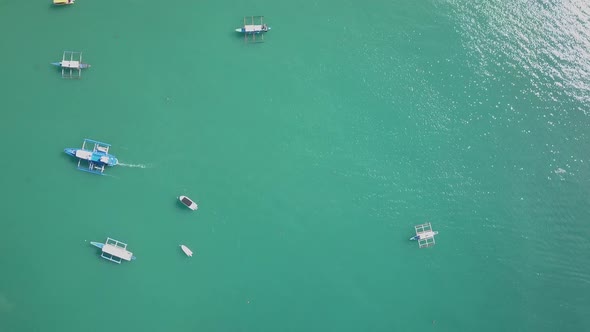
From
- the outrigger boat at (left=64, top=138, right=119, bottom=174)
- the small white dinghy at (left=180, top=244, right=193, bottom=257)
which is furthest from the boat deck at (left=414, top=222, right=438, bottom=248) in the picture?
the outrigger boat at (left=64, top=138, right=119, bottom=174)

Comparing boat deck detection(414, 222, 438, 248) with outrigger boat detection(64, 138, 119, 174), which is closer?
outrigger boat detection(64, 138, 119, 174)

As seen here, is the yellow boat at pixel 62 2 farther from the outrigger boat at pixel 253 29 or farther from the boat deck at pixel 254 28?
the boat deck at pixel 254 28

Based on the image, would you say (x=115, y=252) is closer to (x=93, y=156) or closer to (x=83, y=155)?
(x=93, y=156)

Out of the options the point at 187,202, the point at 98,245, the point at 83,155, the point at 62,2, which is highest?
the point at 62,2

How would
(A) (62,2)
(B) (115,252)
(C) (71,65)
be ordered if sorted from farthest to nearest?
(A) (62,2), (C) (71,65), (B) (115,252)

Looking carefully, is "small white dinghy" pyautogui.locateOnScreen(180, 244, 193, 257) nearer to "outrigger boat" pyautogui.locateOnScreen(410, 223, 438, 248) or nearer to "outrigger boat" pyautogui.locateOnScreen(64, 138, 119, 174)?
"outrigger boat" pyautogui.locateOnScreen(64, 138, 119, 174)

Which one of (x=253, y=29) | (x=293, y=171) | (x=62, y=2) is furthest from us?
(x=293, y=171)

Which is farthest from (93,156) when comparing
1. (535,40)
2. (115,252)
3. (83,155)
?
(535,40)
